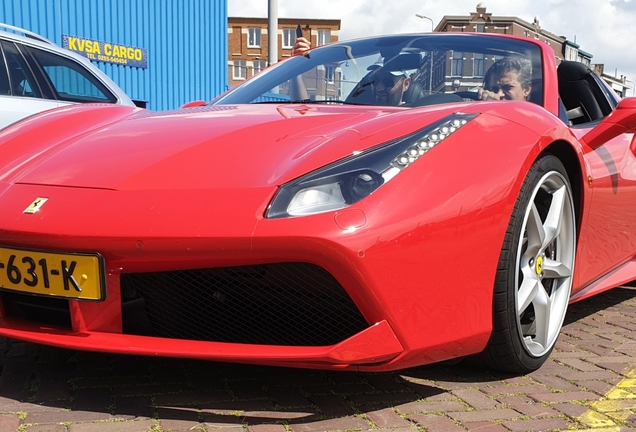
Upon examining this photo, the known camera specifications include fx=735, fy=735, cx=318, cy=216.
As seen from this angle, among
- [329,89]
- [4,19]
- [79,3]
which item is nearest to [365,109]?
[329,89]

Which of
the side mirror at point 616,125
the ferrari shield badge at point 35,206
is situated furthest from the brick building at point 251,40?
the ferrari shield badge at point 35,206

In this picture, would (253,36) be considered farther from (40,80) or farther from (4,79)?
(4,79)

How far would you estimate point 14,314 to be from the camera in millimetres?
2174

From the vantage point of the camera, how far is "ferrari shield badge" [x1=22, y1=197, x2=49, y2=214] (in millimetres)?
2078

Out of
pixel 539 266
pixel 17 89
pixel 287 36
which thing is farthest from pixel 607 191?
pixel 287 36

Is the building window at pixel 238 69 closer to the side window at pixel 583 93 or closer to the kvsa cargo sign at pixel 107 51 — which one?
the kvsa cargo sign at pixel 107 51

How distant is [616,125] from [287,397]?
181cm

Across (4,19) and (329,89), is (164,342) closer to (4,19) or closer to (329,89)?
(329,89)

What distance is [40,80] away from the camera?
5.42 m

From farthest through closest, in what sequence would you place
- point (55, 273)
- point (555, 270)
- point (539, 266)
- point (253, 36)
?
point (253, 36) → point (555, 270) → point (539, 266) → point (55, 273)

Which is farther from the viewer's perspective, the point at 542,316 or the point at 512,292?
the point at 542,316

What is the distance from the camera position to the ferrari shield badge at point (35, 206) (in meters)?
2.08

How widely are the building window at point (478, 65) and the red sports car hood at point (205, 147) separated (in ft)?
2.13

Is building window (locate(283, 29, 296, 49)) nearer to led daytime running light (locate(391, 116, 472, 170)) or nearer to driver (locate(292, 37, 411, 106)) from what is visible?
driver (locate(292, 37, 411, 106))
